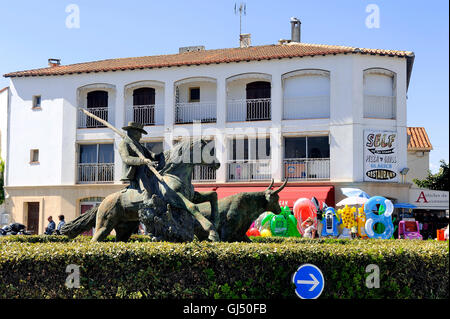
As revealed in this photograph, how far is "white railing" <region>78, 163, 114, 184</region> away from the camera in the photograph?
3195 centimetres

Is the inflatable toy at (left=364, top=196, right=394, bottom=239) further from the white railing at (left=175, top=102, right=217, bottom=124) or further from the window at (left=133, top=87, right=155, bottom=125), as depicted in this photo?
the window at (left=133, top=87, right=155, bottom=125)

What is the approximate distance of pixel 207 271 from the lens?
7781mm

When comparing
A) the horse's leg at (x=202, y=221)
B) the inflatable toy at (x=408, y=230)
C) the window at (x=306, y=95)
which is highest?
the window at (x=306, y=95)

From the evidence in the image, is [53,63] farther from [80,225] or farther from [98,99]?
[80,225]

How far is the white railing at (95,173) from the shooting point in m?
32.0

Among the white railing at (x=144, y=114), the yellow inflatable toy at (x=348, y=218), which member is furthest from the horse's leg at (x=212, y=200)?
the white railing at (x=144, y=114)

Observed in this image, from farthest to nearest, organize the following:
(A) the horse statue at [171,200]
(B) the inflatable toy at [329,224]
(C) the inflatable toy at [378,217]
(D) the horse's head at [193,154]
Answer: (B) the inflatable toy at [329,224], (C) the inflatable toy at [378,217], (D) the horse's head at [193,154], (A) the horse statue at [171,200]

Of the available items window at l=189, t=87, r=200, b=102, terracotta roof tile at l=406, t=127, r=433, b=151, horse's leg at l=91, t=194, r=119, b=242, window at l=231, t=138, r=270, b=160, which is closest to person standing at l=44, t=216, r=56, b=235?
horse's leg at l=91, t=194, r=119, b=242

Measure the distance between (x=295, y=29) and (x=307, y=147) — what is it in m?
9.69

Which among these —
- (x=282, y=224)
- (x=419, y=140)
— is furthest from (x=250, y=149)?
(x=419, y=140)

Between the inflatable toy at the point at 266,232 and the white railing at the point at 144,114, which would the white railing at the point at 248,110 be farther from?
the inflatable toy at the point at 266,232

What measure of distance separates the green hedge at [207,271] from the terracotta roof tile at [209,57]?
2205cm

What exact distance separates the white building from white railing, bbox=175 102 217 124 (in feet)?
0.18
